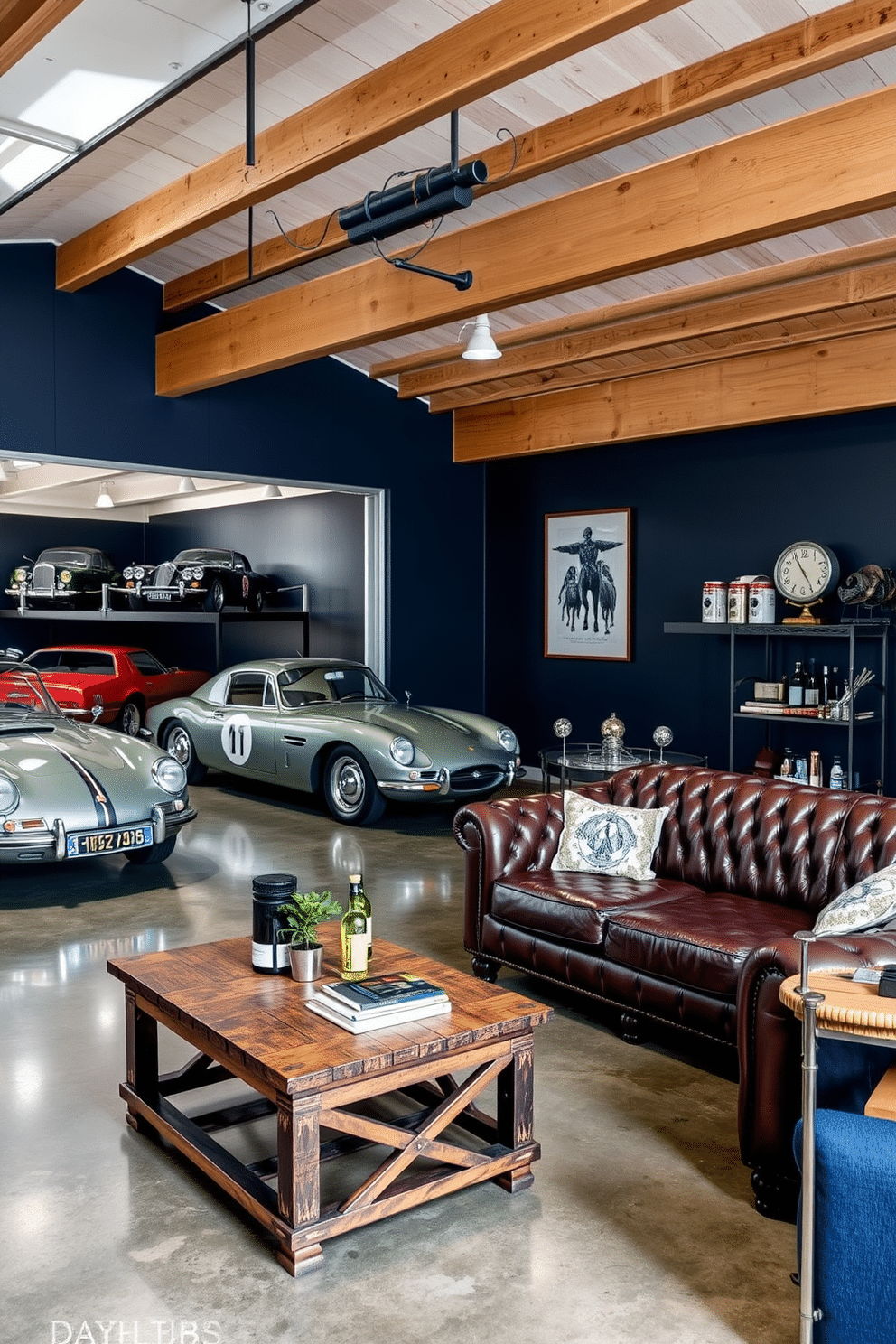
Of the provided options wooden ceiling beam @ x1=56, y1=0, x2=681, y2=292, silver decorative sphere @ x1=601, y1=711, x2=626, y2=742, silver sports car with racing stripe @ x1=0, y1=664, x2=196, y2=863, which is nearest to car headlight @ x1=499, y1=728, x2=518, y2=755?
silver decorative sphere @ x1=601, y1=711, x2=626, y2=742

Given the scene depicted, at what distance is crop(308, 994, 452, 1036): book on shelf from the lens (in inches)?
101

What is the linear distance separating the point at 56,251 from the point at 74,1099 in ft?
18.8

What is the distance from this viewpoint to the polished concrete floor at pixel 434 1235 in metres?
2.18

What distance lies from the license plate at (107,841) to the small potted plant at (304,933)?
2.67 meters

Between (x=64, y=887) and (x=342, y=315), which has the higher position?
(x=342, y=315)

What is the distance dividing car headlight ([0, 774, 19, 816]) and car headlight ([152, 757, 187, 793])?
763 millimetres

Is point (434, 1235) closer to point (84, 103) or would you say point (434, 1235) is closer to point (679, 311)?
point (84, 103)

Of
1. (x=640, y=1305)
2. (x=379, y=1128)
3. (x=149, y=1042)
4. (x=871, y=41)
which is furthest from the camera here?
(x=871, y=41)

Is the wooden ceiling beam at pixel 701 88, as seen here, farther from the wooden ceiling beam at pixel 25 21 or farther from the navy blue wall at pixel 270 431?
the navy blue wall at pixel 270 431

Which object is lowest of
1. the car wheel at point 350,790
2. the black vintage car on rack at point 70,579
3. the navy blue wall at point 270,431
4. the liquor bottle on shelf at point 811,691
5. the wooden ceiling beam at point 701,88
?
the car wheel at point 350,790

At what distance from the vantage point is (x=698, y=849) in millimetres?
4117

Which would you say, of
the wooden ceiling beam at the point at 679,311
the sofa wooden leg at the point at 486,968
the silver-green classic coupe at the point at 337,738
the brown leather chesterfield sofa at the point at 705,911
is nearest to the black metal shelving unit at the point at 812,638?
the silver-green classic coupe at the point at 337,738

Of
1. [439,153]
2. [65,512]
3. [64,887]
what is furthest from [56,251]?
[65,512]

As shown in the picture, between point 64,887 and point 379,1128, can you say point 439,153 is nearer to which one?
point 64,887
